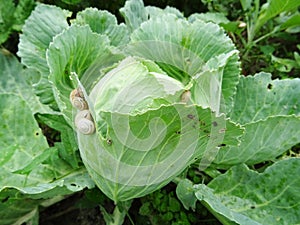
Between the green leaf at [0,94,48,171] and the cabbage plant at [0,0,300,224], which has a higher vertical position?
the cabbage plant at [0,0,300,224]

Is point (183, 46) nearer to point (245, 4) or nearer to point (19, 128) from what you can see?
point (19, 128)

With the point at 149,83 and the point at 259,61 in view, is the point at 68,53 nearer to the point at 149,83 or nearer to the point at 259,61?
the point at 149,83

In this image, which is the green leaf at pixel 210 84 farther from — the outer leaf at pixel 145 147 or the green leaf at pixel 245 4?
the green leaf at pixel 245 4

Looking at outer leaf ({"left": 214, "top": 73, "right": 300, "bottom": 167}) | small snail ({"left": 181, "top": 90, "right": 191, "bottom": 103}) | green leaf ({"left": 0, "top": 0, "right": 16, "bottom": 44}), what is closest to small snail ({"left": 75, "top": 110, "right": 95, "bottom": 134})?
small snail ({"left": 181, "top": 90, "right": 191, "bottom": 103})

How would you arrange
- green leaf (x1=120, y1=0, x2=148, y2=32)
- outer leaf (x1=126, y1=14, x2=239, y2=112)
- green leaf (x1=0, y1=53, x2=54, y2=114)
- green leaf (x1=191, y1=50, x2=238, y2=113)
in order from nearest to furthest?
green leaf (x1=191, y1=50, x2=238, y2=113) < outer leaf (x1=126, y1=14, x2=239, y2=112) < green leaf (x1=120, y1=0, x2=148, y2=32) < green leaf (x1=0, y1=53, x2=54, y2=114)

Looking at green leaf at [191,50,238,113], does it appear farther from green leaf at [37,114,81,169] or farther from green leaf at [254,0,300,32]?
green leaf at [254,0,300,32]
